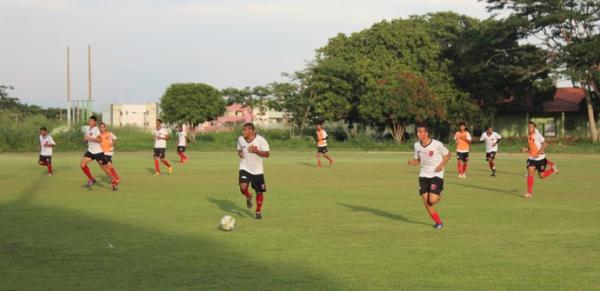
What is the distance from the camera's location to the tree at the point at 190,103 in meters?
67.8

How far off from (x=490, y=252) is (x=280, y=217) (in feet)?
16.0

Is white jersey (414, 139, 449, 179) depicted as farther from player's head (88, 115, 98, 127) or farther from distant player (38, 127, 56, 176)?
distant player (38, 127, 56, 176)

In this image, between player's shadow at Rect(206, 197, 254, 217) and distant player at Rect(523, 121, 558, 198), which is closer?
player's shadow at Rect(206, 197, 254, 217)

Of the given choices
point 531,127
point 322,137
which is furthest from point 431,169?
point 322,137

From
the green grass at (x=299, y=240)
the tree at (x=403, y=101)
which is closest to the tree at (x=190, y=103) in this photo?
the tree at (x=403, y=101)

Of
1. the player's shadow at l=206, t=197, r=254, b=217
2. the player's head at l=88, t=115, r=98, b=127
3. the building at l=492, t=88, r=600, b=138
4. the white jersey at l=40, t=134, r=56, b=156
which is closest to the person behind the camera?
the player's shadow at l=206, t=197, r=254, b=217

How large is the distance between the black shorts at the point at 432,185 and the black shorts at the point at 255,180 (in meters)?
3.02

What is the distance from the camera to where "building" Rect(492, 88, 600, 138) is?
63281mm

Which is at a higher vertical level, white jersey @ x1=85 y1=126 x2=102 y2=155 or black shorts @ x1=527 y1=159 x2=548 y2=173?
white jersey @ x1=85 y1=126 x2=102 y2=155

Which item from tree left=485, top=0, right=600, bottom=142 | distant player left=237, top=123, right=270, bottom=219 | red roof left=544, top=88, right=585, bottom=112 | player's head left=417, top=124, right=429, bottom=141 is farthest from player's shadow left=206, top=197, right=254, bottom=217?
red roof left=544, top=88, right=585, bottom=112

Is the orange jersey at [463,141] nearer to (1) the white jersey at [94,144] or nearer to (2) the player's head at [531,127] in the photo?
(2) the player's head at [531,127]

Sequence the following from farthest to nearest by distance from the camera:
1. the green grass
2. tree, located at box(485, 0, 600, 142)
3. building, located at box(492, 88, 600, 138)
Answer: building, located at box(492, 88, 600, 138) → tree, located at box(485, 0, 600, 142) → the green grass

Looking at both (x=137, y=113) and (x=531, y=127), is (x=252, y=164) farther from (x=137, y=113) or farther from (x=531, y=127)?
(x=137, y=113)

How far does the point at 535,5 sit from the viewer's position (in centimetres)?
4950
